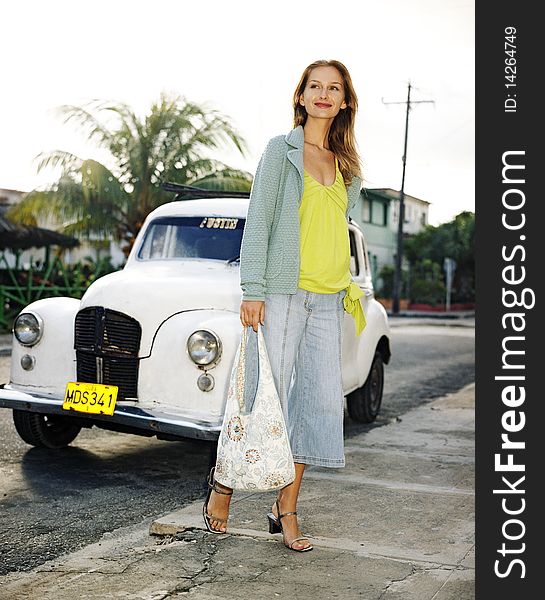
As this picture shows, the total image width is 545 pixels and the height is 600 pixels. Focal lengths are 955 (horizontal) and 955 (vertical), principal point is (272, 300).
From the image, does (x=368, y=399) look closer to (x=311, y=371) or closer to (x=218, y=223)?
(x=218, y=223)

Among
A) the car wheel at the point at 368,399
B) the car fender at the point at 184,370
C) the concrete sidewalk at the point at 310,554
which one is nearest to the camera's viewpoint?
the concrete sidewalk at the point at 310,554

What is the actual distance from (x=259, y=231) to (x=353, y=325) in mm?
3547

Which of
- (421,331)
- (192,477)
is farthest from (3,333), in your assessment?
(192,477)

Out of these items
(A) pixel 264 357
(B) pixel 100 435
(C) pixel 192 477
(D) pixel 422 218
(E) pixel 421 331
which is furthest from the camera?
(D) pixel 422 218

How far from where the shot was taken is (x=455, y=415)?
8422 millimetres

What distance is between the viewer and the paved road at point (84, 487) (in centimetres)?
448

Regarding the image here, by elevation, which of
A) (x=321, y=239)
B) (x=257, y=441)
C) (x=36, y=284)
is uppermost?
(x=321, y=239)

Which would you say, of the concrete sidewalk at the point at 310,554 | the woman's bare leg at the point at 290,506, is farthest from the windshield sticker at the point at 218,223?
the woman's bare leg at the point at 290,506

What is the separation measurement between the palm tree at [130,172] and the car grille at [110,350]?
57.1 ft

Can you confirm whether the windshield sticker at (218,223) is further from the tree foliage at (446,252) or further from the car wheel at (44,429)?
the tree foliage at (446,252)

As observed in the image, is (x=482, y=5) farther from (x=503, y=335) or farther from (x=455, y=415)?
(x=455, y=415)

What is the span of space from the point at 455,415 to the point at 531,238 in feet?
19.5

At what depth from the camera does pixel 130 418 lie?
5.47 m

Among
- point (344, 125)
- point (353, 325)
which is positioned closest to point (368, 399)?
point (353, 325)
